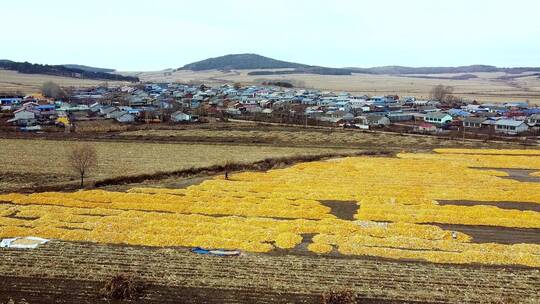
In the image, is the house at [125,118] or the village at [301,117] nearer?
the village at [301,117]

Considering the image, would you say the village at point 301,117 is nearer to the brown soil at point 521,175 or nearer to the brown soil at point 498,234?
the brown soil at point 521,175

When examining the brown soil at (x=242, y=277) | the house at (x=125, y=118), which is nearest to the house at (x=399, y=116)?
the house at (x=125, y=118)

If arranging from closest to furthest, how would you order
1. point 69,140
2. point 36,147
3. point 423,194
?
point 423,194, point 36,147, point 69,140

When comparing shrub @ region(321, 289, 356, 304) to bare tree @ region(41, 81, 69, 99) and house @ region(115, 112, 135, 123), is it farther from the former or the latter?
bare tree @ region(41, 81, 69, 99)

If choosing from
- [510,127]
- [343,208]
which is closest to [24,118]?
[343,208]

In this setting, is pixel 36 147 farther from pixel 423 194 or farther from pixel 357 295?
pixel 357 295

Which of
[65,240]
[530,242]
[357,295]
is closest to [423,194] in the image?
[530,242]

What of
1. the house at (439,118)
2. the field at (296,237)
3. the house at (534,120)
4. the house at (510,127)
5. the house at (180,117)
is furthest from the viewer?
the house at (180,117)

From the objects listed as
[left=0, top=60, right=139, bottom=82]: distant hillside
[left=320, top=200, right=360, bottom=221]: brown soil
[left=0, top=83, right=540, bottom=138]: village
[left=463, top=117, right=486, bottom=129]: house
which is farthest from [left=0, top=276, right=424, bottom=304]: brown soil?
[left=0, top=60, right=139, bottom=82]: distant hillside
